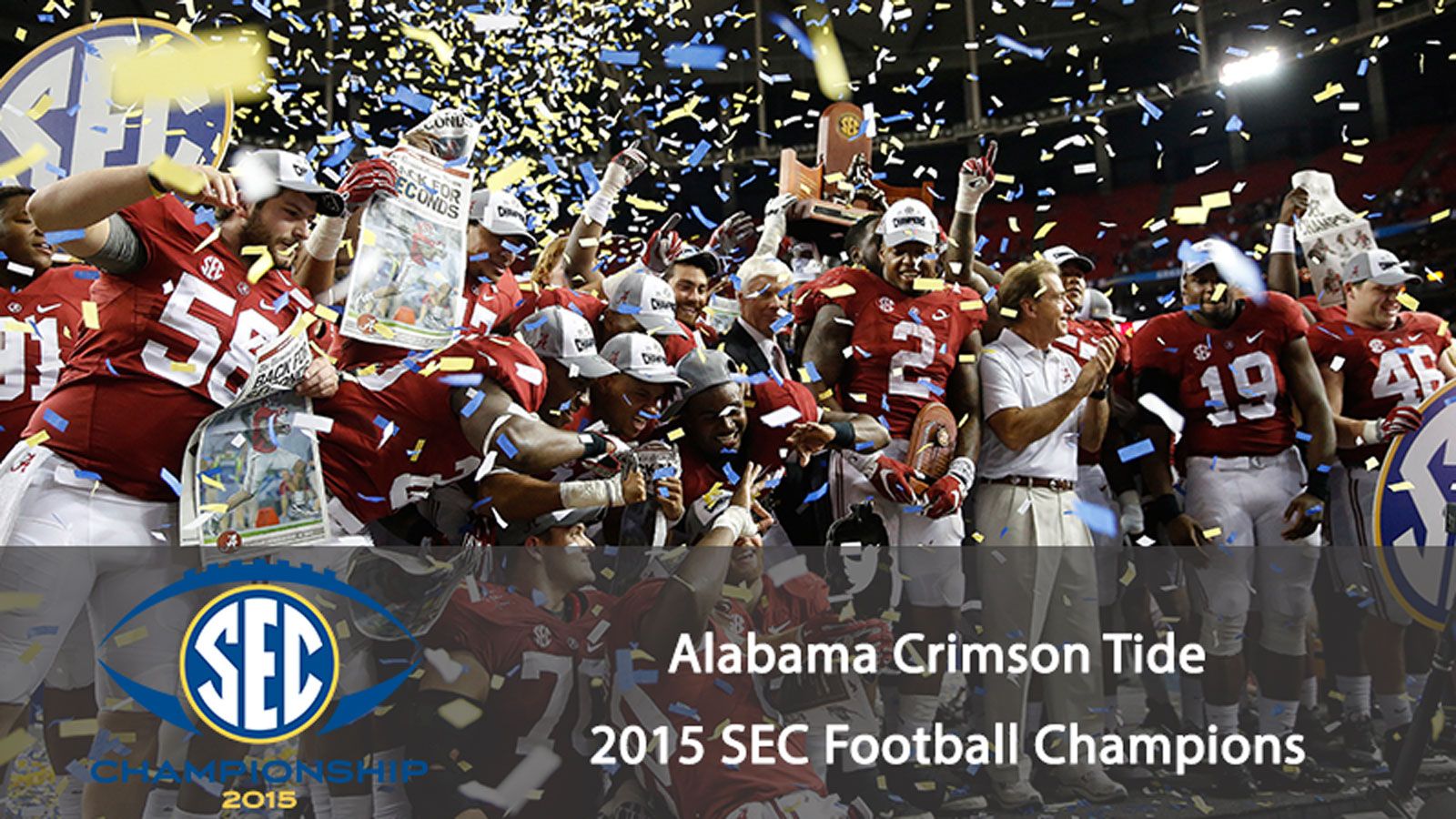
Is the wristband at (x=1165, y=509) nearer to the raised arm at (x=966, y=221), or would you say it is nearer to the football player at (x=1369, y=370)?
the football player at (x=1369, y=370)

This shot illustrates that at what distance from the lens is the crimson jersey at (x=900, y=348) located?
13.4ft

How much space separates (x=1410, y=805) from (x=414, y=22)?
7403 mm

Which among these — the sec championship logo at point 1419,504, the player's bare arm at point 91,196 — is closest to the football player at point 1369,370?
the sec championship logo at point 1419,504

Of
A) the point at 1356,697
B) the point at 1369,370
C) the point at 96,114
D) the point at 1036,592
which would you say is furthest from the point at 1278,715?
the point at 96,114

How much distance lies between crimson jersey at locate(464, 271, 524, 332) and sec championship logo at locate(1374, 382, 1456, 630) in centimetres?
284

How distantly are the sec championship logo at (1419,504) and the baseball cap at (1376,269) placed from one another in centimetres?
110

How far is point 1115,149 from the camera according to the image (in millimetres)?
19297

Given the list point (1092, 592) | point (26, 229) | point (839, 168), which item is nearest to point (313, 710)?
point (26, 229)

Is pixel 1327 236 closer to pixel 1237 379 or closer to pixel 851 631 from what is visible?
pixel 1237 379

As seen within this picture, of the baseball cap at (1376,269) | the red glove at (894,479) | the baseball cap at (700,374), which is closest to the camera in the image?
the baseball cap at (700,374)

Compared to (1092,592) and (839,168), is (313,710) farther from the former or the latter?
(839,168)

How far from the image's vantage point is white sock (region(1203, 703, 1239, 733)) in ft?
8.93

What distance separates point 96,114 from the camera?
3871mm

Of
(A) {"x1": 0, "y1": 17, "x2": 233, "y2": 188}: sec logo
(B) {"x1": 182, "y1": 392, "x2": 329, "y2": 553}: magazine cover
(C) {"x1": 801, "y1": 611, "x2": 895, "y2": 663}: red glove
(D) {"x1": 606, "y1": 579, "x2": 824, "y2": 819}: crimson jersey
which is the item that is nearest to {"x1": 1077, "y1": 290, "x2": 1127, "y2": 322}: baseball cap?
(C) {"x1": 801, "y1": 611, "x2": 895, "y2": 663}: red glove
